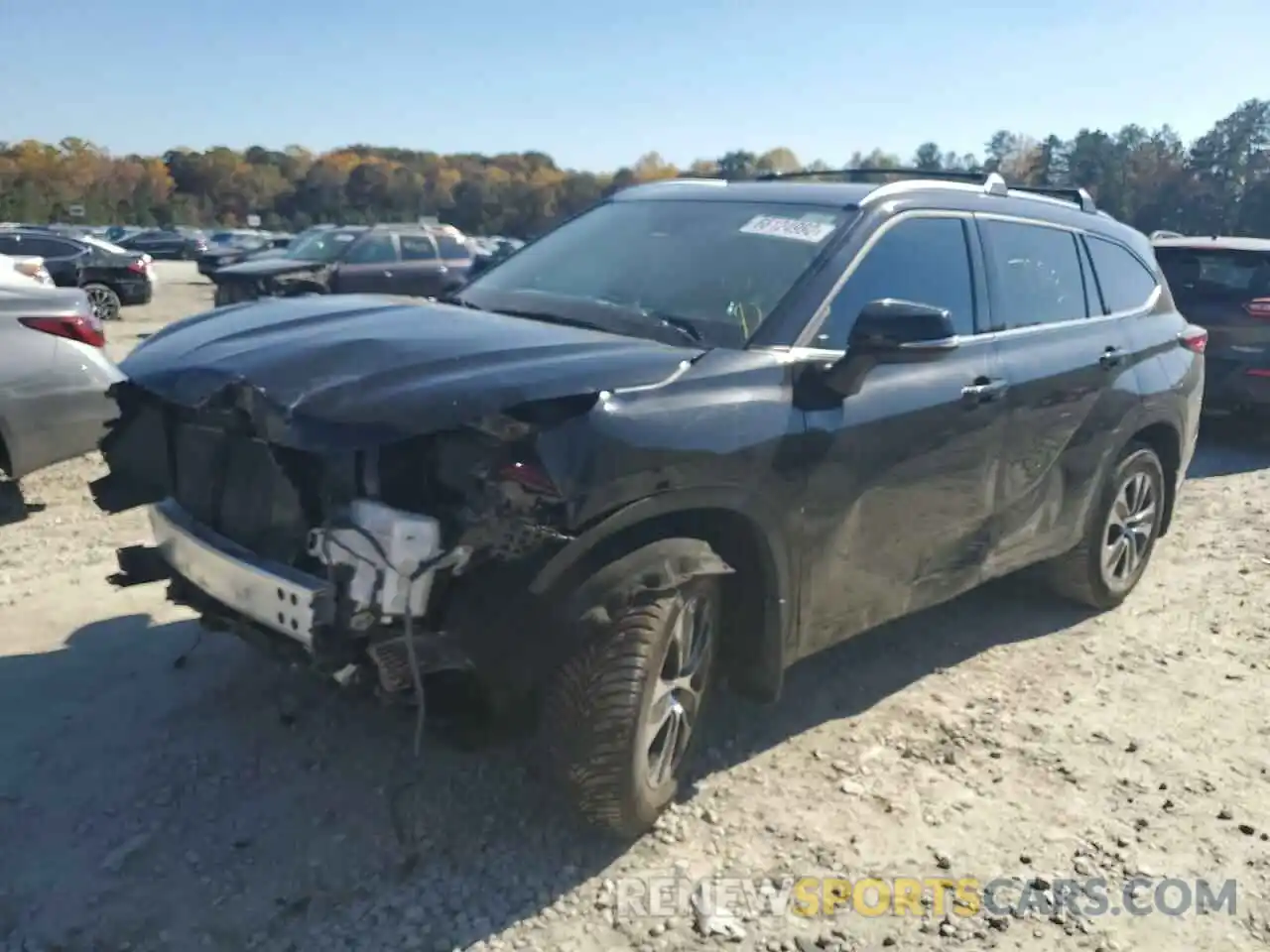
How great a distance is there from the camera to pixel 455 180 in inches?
4075

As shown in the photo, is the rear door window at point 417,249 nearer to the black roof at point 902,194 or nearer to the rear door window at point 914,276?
the black roof at point 902,194

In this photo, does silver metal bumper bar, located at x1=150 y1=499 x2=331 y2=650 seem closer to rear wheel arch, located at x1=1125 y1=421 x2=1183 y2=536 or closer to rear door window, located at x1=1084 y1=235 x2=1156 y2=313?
rear door window, located at x1=1084 y1=235 x2=1156 y2=313

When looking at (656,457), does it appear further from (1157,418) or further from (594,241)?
(1157,418)

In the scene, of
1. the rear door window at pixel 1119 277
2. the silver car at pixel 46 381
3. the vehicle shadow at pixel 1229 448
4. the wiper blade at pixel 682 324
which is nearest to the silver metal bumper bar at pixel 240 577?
the wiper blade at pixel 682 324

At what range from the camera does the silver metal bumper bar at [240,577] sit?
116 inches

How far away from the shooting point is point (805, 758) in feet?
12.9

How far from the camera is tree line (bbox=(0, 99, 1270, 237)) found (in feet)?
193

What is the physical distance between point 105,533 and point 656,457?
13.0ft

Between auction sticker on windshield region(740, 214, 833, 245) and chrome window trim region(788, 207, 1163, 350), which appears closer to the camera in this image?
chrome window trim region(788, 207, 1163, 350)

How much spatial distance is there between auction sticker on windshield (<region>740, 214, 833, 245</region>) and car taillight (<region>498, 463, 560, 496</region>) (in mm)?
1521

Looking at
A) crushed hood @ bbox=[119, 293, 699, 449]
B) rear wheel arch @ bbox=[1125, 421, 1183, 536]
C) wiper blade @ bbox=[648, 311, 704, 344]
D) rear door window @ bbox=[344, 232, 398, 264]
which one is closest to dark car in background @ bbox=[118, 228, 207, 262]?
rear door window @ bbox=[344, 232, 398, 264]

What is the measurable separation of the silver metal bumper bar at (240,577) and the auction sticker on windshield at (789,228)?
1940mm

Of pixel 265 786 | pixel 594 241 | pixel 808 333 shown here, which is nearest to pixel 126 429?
pixel 265 786

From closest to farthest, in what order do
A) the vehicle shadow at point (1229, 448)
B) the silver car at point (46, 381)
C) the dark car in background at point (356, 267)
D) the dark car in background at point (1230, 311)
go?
the silver car at point (46, 381) < the vehicle shadow at point (1229, 448) < the dark car in background at point (1230, 311) < the dark car in background at point (356, 267)
